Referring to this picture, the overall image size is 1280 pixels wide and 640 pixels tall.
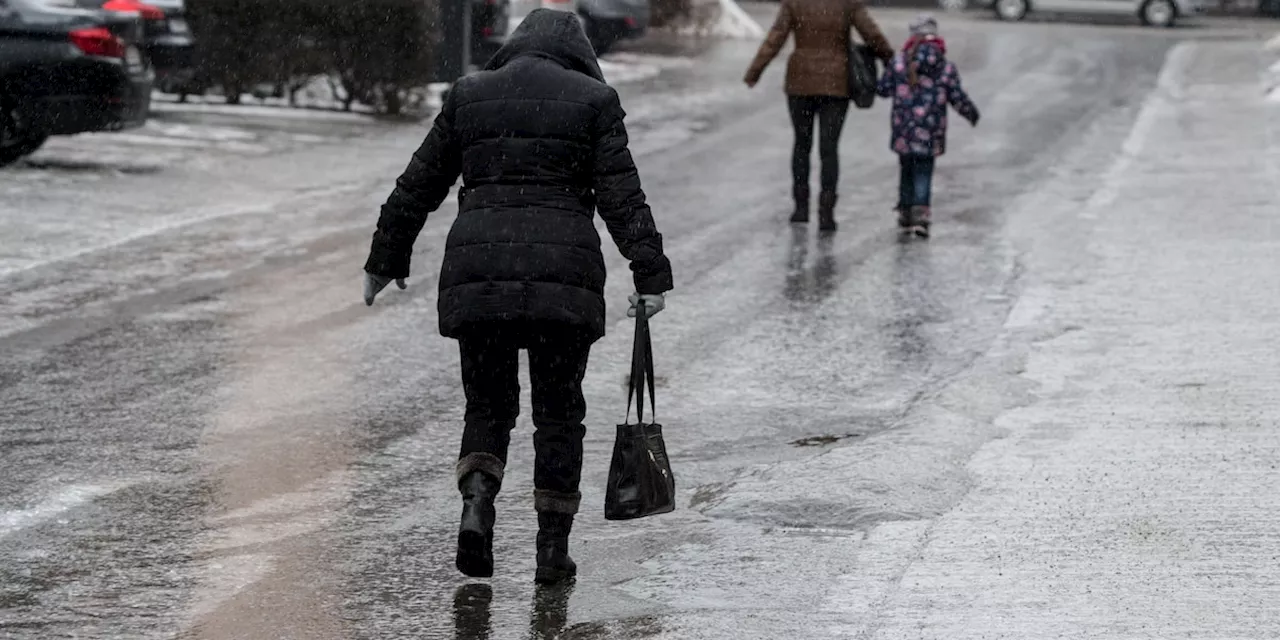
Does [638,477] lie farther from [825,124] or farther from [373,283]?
[825,124]

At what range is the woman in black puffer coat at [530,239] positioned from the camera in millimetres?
5652

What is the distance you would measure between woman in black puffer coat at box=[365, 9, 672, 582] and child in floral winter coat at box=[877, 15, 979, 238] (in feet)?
25.3

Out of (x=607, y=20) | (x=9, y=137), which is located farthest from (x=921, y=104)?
(x=607, y=20)

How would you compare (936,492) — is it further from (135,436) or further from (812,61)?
(812,61)

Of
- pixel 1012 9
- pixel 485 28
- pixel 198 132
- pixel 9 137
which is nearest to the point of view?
pixel 9 137

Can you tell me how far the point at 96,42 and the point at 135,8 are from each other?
4.76 feet

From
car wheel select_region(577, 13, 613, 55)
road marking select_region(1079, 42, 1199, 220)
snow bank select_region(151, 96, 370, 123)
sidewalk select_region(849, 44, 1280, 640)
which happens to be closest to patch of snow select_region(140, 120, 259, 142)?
snow bank select_region(151, 96, 370, 123)

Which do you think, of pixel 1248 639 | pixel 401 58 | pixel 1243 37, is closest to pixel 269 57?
pixel 401 58

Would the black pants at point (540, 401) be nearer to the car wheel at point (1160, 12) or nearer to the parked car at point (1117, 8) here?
the parked car at point (1117, 8)

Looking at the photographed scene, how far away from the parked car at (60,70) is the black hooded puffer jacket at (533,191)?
994 cm

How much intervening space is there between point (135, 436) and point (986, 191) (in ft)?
30.0

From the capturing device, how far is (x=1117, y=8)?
132ft

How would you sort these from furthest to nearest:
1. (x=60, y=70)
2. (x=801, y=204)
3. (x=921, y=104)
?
(x=60, y=70), (x=801, y=204), (x=921, y=104)

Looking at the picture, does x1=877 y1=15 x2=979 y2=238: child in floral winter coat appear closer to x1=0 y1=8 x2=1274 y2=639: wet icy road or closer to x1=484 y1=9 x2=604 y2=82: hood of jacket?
x1=0 y1=8 x2=1274 y2=639: wet icy road
